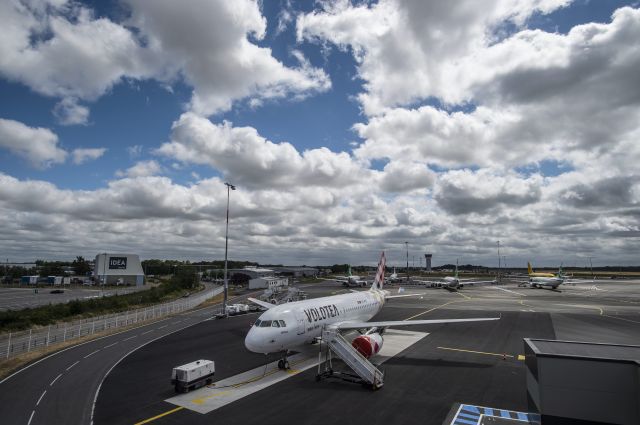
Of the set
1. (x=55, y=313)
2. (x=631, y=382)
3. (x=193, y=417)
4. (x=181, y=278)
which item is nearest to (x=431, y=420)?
(x=631, y=382)

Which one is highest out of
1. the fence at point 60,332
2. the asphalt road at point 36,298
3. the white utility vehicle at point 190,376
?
the white utility vehicle at point 190,376

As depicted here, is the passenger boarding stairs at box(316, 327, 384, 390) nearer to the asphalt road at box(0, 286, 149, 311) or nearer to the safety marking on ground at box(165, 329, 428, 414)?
the safety marking on ground at box(165, 329, 428, 414)

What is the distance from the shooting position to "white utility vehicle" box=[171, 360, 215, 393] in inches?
934

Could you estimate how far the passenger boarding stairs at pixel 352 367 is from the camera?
79.8ft

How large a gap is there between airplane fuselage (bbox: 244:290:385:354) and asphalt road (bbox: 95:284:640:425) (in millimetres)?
2752

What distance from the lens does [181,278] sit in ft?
427

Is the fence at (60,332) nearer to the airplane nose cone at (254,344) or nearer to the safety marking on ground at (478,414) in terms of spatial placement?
the airplane nose cone at (254,344)

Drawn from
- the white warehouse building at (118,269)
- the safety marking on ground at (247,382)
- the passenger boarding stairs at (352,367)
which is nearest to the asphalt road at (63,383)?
the safety marking on ground at (247,382)

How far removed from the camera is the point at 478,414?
786 inches

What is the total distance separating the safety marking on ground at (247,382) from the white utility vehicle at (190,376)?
0.42 metres

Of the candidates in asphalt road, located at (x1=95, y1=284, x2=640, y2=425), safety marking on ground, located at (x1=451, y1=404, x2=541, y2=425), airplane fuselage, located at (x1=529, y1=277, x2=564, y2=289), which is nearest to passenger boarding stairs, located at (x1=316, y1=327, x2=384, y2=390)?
asphalt road, located at (x1=95, y1=284, x2=640, y2=425)

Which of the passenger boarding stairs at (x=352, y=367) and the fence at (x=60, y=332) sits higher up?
the passenger boarding stairs at (x=352, y=367)

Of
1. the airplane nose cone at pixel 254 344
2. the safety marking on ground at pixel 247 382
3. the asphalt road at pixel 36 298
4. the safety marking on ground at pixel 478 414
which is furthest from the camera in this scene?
the asphalt road at pixel 36 298

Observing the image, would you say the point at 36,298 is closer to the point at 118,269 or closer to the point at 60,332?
the point at 118,269
